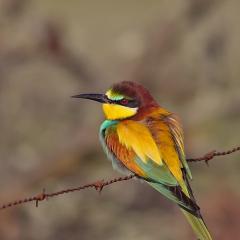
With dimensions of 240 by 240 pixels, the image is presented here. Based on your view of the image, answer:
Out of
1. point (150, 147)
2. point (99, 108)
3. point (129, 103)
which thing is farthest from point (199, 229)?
point (99, 108)

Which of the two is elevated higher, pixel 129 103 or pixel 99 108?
pixel 99 108

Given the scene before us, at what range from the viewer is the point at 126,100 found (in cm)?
412

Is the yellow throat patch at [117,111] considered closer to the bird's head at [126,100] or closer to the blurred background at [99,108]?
the bird's head at [126,100]

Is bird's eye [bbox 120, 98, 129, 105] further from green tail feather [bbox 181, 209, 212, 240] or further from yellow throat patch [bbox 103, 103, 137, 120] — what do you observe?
green tail feather [bbox 181, 209, 212, 240]

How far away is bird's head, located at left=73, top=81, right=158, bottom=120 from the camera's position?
4.08 m

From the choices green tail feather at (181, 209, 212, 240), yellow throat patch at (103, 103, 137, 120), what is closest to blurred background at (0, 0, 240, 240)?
yellow throat patch at (103, 103, 137, 120)

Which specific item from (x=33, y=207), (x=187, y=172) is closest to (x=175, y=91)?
(x=33, y=207)

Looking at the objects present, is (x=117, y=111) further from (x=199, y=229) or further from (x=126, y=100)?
(x=199, y=229)

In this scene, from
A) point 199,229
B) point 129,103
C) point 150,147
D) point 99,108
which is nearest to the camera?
point 199,229

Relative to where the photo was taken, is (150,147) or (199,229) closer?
(199,229)

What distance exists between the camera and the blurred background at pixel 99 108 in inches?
277

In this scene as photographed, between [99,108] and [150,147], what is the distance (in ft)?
15.3

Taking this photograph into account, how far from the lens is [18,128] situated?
7.90 m

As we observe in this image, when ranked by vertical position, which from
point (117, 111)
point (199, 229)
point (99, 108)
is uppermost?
point (99, 108)
